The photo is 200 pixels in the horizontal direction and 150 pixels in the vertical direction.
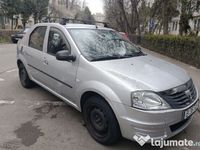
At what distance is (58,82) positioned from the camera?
446 centimetres

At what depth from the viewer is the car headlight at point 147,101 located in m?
3.14

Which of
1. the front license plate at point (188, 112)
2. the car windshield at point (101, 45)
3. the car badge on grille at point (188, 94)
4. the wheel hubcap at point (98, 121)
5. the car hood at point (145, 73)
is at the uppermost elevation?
the car windshield at point (101, 45)

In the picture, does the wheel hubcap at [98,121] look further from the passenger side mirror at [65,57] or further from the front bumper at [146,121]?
the passenger side mirror at [65,57]

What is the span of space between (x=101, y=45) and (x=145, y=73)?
1.14 m

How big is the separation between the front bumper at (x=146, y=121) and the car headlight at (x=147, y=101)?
6 cm

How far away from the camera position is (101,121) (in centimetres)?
364

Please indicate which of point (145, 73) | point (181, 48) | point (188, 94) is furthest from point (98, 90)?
point (181, 48)

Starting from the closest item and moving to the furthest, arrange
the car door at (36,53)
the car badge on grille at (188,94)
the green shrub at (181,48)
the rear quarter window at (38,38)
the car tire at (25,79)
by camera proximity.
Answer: the car badge on grille at (188,94) < the car door at (36,53) < the rear quarter window at (38,38) < the car tire at (25,79) < the green shrub at (181,48)

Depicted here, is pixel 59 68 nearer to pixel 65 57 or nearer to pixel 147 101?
pixel 65 57

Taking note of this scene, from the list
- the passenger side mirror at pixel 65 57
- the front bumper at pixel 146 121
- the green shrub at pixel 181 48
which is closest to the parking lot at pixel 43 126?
the front bumper at pixel 146 121

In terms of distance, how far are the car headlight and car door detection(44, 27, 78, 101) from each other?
48.5 inches

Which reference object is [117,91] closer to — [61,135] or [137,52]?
[61,135]

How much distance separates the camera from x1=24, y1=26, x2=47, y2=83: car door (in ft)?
16.7

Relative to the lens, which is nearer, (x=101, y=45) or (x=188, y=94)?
(x=188, y=94)
